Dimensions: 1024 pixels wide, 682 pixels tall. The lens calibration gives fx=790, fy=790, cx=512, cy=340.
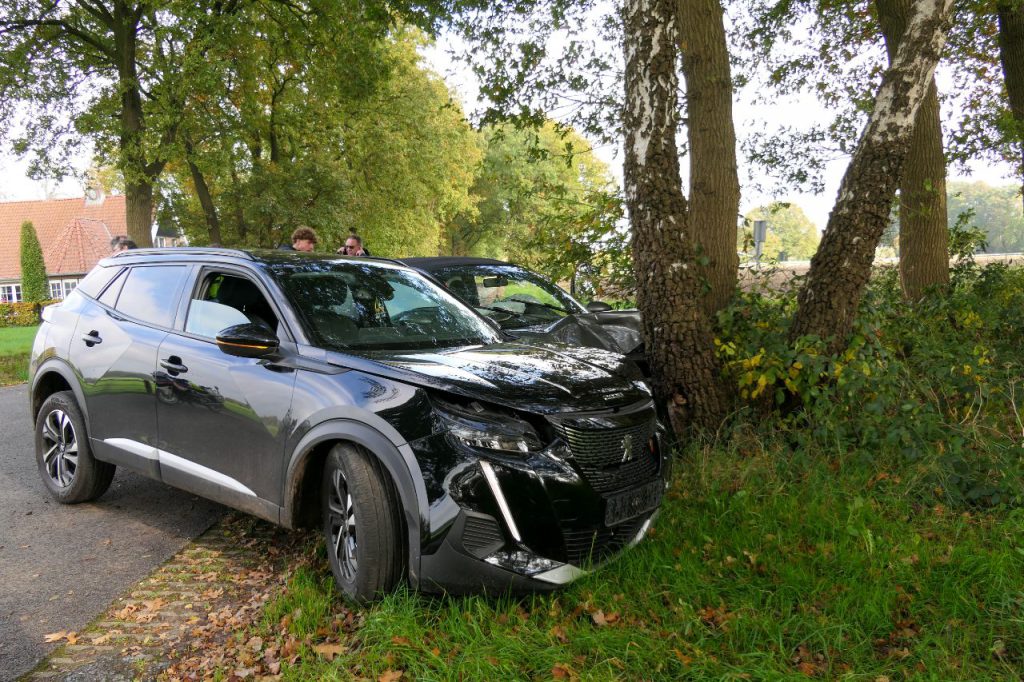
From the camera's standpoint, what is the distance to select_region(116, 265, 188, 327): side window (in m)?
4.89

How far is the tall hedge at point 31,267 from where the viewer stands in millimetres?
47594

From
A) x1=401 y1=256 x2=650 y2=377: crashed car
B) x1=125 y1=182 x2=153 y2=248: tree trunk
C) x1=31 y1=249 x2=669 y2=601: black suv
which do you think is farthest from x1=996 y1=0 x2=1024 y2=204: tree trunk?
x1=125 y1=182 x2=153 y2=248: tree trunk

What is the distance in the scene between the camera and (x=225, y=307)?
4461 mm

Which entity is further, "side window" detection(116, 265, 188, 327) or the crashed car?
the crashed car

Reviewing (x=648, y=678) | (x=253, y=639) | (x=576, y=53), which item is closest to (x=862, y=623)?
(x=648, y=678)

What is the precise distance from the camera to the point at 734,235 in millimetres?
7051

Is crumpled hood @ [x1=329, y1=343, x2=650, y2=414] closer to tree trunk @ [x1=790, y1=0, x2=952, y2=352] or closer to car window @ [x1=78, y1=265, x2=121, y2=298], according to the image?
tree trunk @ [x1=790, y1=0, x2=952, y2=352]

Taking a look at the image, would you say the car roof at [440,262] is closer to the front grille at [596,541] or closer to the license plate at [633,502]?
the license plate at [633,502]

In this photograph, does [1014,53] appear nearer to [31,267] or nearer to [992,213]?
[31,267]

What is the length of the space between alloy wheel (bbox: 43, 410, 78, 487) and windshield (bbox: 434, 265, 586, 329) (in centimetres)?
340

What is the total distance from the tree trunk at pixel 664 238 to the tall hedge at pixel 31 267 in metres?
50.7

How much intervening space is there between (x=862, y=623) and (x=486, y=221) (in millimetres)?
46337

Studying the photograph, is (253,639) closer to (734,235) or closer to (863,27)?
(734,235)

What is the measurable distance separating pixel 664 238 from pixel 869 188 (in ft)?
4.78
